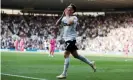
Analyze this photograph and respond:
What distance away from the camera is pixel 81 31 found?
64062 mm

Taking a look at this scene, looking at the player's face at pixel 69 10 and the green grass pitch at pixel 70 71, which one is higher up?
the player's face at pixel 69 10

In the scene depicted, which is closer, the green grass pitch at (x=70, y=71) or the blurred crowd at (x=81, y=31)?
the green grass pitch at (x=70, y=71)

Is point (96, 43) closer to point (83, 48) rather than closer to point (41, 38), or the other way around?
point (83, 48)

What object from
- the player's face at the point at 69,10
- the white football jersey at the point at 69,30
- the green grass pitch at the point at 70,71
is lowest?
the green grass pitch at the point at 70,71

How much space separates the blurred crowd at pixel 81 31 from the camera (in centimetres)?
5750

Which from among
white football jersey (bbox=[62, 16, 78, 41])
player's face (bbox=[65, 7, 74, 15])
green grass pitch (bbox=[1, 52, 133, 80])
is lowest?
green grass pitch (bbox=[1, 52, 133, 80])

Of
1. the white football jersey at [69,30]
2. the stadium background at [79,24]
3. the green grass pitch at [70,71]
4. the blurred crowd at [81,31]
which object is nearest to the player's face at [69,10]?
the white football jersey at [69,30]

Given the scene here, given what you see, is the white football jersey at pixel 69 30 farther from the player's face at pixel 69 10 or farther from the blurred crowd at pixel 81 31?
the blurred crowd at pixel 81 31

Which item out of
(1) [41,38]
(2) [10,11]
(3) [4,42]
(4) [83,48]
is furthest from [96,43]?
(2) [10,11]

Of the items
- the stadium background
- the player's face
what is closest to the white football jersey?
the player's face

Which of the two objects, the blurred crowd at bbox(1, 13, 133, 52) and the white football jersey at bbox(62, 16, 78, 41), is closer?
the white football jersey at bbox(62, 16, 78, 41)

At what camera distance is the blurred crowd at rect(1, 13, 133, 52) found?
57.5 m

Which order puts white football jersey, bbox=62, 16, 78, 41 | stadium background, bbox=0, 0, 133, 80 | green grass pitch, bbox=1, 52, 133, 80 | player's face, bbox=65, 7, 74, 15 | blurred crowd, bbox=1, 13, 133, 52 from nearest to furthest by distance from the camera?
player's face, bbox=65, 7, 74, 15
white football jersey, bbox=62, 16, 78, 41
green grass pitch, bbox=1, 52, 133, 80
blurred crowd, bbox=1, 13, 133, 52
stadium background, bbox=0, 0, 133, 80

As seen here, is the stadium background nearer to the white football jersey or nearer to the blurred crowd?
the blurred crowd
